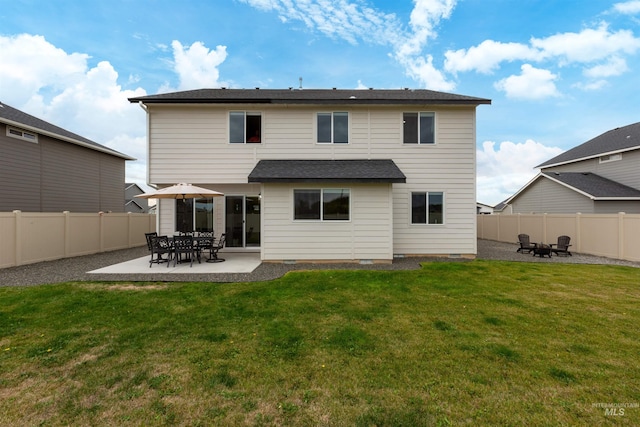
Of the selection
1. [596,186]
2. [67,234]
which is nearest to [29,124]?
[67,234]

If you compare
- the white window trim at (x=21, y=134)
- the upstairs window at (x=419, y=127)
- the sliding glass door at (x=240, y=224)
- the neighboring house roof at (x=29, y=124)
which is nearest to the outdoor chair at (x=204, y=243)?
the sliding glass door at (x=240, y=224)

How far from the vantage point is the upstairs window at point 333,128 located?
11242mm

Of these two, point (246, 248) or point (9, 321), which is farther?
point (246, 248)

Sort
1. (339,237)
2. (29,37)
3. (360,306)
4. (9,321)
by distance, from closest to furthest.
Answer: (9,321) < (360,306) < (339,237) < (29,37)

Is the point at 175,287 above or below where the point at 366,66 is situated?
below

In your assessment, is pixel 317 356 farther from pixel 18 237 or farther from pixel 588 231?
pixel 588 231

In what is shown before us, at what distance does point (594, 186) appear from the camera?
1695cm

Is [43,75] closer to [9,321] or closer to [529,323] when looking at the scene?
[9,321]

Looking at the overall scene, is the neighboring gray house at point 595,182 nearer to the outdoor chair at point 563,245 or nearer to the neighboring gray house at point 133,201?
the outdoor chair at point 563,245

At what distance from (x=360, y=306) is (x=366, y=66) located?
1606cm

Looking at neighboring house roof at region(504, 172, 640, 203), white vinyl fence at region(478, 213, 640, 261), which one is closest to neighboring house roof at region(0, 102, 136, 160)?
white vinyl fence at region(478, 213, 640, 261)

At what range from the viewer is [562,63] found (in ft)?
49.6

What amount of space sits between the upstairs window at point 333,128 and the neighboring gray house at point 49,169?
1417cm

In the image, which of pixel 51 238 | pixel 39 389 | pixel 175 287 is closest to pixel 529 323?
pixel 39 389
